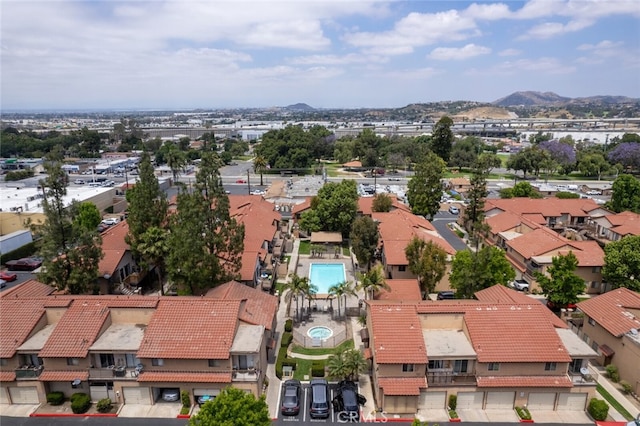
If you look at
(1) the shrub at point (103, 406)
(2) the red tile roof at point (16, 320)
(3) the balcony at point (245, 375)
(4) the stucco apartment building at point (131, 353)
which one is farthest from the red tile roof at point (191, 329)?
(2) the red tile roof at point (16, 320)

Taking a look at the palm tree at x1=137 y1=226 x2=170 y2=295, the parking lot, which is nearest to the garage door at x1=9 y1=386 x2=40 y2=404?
the palm tree at x1=137 y1=226 x2=170 y2=295

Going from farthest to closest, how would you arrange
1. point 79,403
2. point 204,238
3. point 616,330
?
point 204,238
point 616,330
point 79,403

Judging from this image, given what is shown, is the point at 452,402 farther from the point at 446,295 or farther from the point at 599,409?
the point at 446,295

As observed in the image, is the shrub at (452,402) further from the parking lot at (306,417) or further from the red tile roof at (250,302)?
the red tile roof at (250,302)

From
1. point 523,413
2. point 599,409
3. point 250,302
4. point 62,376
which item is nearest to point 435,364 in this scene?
point 523,413

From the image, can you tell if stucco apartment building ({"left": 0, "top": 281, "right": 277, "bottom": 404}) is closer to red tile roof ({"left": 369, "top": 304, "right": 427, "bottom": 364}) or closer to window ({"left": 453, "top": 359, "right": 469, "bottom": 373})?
red tile roof ({"left": 369, "top": 304, "right": 427, "bottom": 364})

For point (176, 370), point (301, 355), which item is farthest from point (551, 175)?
point (176, 370)

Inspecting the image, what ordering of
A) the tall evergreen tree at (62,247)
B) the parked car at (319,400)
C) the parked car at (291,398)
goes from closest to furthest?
1. the parked car at (319,400)
2. the parked car at (291,398)
3. the tall evergreen tree at (62,247)
